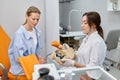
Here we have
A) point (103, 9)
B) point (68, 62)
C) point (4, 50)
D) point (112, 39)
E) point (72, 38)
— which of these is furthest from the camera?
point (103, 9)

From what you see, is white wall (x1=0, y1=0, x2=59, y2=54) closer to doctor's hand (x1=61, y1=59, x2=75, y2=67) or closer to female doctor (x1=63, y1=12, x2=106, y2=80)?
female doctor (x1=63, y1=12, x2=106, y2=80)

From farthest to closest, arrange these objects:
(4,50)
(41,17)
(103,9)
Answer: (103,9), (41,17), (4,50)

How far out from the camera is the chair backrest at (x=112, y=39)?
3.37m

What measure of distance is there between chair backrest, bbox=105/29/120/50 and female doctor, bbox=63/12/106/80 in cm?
180

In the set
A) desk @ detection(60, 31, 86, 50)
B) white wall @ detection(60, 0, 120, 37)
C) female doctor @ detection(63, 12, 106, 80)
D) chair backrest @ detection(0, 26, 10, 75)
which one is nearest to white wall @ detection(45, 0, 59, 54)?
chair backrest @ detection(0, 26, 10, 75)

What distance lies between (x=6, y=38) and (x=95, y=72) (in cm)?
137

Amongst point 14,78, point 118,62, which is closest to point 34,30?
point 14,78

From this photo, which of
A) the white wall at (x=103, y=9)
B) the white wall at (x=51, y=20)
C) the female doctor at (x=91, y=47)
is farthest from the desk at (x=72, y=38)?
the female doctor at (x=91, y=47)

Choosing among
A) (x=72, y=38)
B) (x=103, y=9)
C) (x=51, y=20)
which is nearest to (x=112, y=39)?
(x=72, y=38)

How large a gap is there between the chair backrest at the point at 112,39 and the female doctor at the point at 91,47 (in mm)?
1797

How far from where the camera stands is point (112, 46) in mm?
3551

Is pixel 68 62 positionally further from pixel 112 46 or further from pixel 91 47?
pixel 112 46

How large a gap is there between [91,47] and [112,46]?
6.99 ft

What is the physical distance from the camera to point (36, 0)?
260 centimetres
